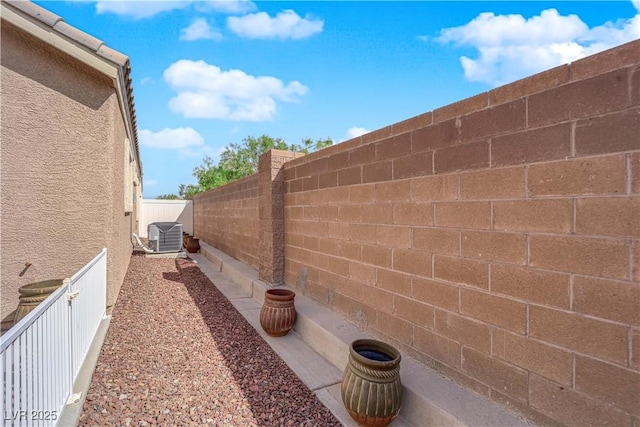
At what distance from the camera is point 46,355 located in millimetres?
2100

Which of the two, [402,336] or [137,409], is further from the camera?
[402,336]

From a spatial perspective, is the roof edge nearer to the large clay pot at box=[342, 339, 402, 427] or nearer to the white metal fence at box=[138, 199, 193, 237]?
the large clay pot at box=[342, 339, 402, 427]

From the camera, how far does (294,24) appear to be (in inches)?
233

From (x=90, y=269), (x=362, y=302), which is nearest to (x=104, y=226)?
(x=90, y=269)

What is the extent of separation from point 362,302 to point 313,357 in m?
0.89

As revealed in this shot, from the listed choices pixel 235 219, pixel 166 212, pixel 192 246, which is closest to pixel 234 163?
pixel 166 212

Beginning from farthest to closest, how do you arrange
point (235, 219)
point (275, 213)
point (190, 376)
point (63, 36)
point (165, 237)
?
point (165, 237), point (235, 219), point (275, 213), point (63, 36), point (190, 376)

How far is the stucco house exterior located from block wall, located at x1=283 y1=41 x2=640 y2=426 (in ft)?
13.2

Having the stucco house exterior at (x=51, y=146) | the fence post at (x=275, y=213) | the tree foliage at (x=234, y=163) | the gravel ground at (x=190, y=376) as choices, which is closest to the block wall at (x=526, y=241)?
the gravel ground at (x=190, y=376)

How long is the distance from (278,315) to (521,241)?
314 cm

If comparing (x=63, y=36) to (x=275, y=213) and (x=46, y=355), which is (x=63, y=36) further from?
(x=46, y=355)

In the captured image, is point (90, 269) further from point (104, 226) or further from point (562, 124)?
point (562, 124)

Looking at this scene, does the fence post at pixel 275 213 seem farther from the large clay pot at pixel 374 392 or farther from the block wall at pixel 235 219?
the large clay pot at pixel 374 392

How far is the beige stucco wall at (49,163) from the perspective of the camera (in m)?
4.11
